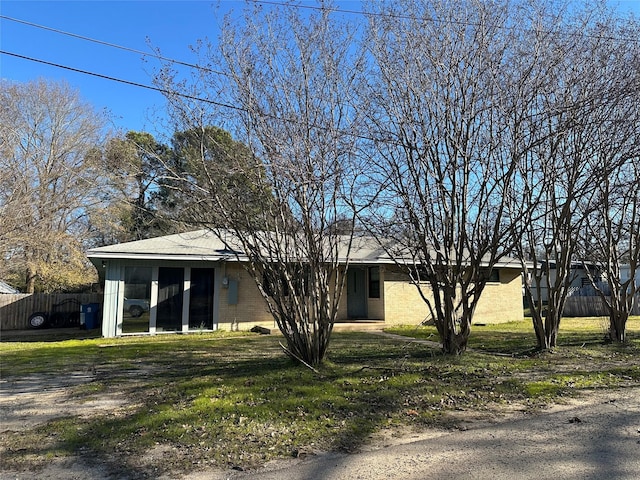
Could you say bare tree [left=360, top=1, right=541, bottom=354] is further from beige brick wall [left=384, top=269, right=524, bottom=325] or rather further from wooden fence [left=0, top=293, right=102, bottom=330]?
wooden fence [left=0, top=293, right=102, bottom=330]

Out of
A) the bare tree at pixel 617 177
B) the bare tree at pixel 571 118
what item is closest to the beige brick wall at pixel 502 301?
the bare tree at pixel 617 177

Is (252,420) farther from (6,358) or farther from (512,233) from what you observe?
(6,358)

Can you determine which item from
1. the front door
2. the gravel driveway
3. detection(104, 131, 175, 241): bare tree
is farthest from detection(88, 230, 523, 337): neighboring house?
the gravel driveway

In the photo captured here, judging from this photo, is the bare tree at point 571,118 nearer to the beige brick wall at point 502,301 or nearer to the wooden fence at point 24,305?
the beige brick wall at point 502,301

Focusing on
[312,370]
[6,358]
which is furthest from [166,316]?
[312,370]

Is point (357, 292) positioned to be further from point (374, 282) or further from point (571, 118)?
point (571, 118)

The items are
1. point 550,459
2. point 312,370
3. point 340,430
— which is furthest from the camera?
point 312,370

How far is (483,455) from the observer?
3977 mm

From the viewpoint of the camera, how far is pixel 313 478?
3.58 metres

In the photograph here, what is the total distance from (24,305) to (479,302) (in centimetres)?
1973

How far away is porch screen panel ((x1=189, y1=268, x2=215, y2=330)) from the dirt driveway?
1009cm

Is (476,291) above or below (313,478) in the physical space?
above

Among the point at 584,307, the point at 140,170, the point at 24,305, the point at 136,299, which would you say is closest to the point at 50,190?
the point at 24,305

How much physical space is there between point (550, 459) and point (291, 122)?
554 cm
